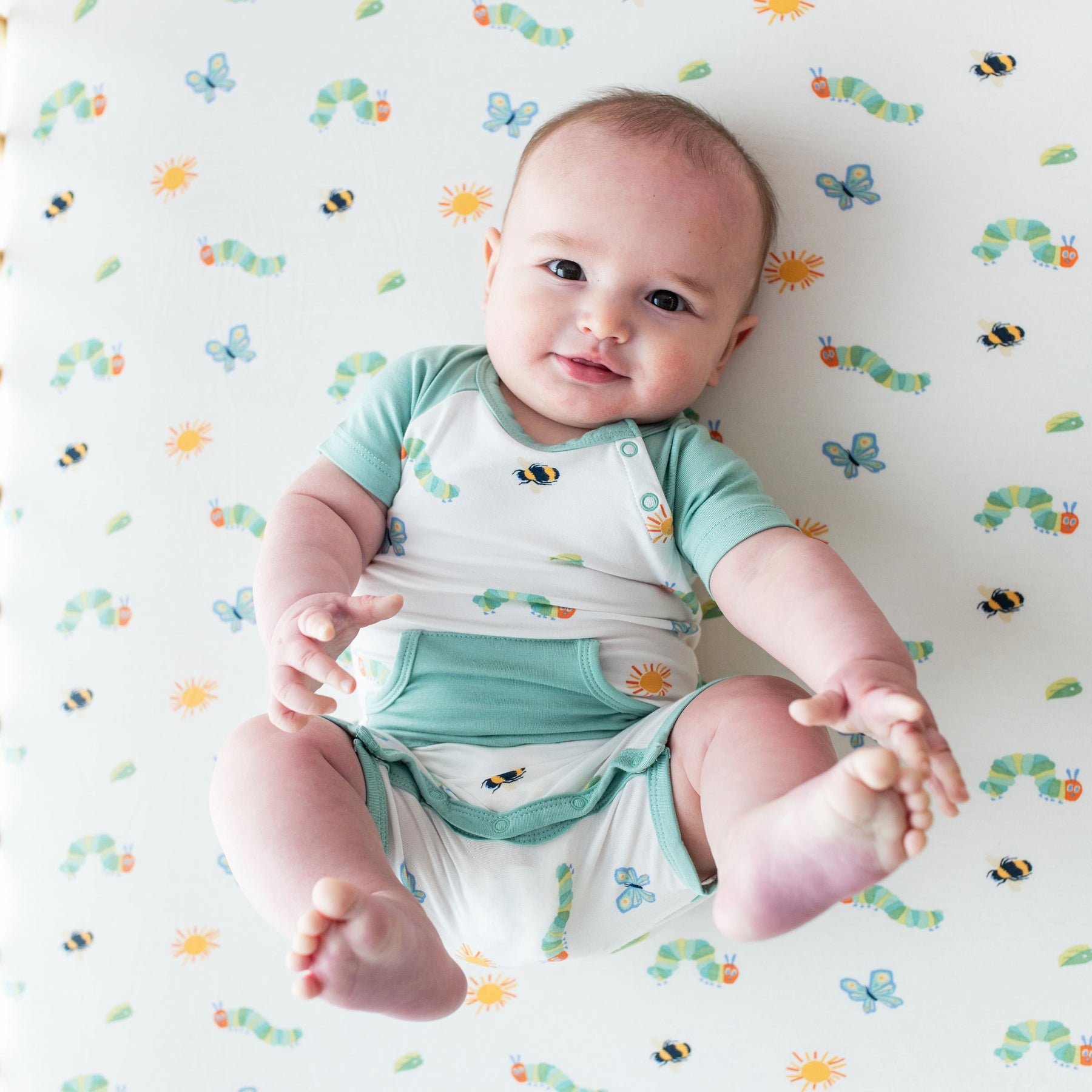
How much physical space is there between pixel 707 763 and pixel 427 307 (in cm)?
64

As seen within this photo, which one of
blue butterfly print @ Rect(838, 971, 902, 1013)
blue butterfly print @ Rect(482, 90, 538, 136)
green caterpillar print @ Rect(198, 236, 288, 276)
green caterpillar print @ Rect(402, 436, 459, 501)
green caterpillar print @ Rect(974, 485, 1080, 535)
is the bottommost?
blue butterfly print @ Rect(838, 971, 902, 1013)

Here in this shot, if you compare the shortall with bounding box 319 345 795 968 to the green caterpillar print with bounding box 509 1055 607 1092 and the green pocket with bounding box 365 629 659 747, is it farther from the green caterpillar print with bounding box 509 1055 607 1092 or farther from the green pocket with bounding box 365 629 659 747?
the green caterpillar print with bounding box 509 1055 607 1092

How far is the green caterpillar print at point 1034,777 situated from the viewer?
3.24 feet

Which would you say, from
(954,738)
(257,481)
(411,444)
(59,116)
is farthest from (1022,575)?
(59,116)

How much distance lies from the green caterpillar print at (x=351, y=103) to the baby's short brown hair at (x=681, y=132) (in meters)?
0.22

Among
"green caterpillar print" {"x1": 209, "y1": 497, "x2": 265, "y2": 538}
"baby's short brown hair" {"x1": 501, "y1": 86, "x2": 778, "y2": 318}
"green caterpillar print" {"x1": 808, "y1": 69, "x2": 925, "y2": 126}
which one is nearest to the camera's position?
"baby's short brown hair" {"x1": 501, "y1": 86, "x2": 778, "y2": 318}

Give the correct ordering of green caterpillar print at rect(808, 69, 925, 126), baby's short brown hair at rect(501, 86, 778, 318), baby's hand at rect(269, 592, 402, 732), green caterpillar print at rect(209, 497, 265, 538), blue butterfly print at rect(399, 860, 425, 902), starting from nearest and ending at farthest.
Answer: baby's hand at rect(269, 592, 402, 732), blue butterfly print at rect(399, 860, 425, 902), baby's short brown hair at rect(501, 86, 778, 318), green caterpillar print at rect(808, 69, 925, 126), green caterpillar print at rect(209, 497, 265, 538)

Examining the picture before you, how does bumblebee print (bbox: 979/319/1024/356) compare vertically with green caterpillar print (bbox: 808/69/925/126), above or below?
below

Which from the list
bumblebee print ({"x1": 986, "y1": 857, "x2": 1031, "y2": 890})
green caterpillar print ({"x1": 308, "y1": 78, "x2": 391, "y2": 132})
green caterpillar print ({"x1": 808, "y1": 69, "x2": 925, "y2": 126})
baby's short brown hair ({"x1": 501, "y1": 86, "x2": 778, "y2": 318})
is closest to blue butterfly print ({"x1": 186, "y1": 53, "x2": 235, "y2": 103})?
green caterpillar print ({"x1": 308, "y1": 78, "x2": 391, "y2": 132})

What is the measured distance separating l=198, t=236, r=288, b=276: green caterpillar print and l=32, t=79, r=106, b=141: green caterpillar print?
9.2 inches

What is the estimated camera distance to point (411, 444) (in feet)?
3.20

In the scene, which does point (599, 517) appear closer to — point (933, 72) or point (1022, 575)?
point (1022, 575)

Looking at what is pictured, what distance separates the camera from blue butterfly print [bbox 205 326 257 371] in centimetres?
115

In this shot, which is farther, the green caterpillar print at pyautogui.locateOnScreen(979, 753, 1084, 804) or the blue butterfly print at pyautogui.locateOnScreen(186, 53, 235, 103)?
the blue butterfly print at pyautogui.locateOnScreen(186, 53, 235, 103)
